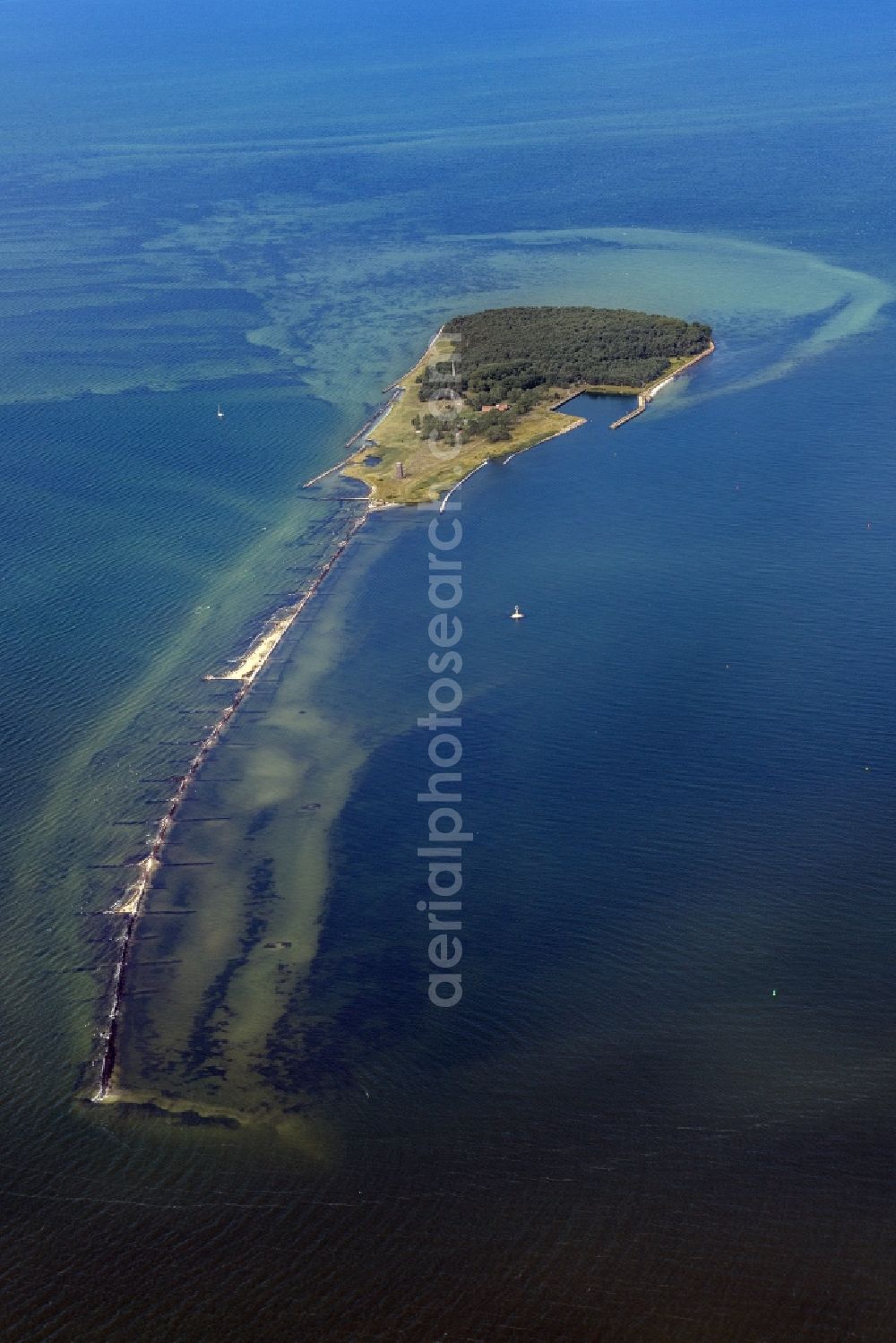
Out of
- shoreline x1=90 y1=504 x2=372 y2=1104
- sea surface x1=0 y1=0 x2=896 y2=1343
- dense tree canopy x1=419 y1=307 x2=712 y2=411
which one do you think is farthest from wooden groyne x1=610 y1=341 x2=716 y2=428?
shoreline x1=90 y1=504 x2=372 y2=1104

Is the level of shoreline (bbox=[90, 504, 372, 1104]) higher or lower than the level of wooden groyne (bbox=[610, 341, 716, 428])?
lower

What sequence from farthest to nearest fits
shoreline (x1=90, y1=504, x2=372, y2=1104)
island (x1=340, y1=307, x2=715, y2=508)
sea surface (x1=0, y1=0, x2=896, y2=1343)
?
1. island (x1=340, y1=307, x2=715, y2=508)
2. shoreline (x1=90, y1=504, x2=372, y2=1104)
3. sea surface (x1=0, y1=0, x2=896, y2=1343)

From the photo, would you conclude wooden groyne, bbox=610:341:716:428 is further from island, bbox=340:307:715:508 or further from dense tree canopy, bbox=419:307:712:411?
dense tree canopy, bbox=419:307:712:411

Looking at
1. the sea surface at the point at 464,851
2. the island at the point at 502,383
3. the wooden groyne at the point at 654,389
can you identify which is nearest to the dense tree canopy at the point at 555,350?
the island at the point at 502,383

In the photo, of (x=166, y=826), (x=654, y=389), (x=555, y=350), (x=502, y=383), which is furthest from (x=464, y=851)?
(x=555, y=350)

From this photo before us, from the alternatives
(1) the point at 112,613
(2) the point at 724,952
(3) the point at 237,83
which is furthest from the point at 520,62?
(2) the point at 724,952

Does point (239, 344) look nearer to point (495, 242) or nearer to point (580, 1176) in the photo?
point (495, 242)

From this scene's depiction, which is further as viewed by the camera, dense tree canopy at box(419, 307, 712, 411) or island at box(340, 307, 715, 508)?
dense tree canopy at box(419, 307, 712, 411)

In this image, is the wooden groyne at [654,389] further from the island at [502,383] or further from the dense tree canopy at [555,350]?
the dense tree canopy at [555,350]
